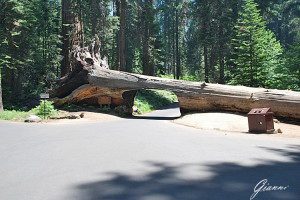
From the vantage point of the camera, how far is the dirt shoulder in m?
13.4

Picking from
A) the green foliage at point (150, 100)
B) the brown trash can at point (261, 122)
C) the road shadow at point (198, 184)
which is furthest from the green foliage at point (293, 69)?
the road shadow at point (198, 184)

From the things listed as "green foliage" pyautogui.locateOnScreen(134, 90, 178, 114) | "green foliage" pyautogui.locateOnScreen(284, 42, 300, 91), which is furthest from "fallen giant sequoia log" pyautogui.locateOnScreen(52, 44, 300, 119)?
"green foliage" pyautogui.locateOnScreen(284, 42, 300, 91)

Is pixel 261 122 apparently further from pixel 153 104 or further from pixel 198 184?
pixel 153 104

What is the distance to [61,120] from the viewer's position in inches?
652

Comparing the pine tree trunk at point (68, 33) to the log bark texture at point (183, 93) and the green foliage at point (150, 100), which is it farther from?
the green foliage at point (150, 100)

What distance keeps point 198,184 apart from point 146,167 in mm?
1459

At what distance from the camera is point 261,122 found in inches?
489

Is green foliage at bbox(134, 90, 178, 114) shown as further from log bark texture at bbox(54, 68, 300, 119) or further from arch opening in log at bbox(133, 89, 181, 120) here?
log bark texture at bbox(54, 68, 300, 119)

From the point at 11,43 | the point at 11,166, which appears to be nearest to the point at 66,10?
the point at 11,43

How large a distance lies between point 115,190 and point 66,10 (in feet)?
68.2

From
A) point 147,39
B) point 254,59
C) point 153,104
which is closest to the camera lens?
point 254,59

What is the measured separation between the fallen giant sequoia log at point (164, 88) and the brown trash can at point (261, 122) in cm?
271

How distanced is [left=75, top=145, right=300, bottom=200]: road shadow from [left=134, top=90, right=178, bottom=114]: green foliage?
604 inches

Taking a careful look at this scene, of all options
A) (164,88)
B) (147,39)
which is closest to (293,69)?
(164,88)
